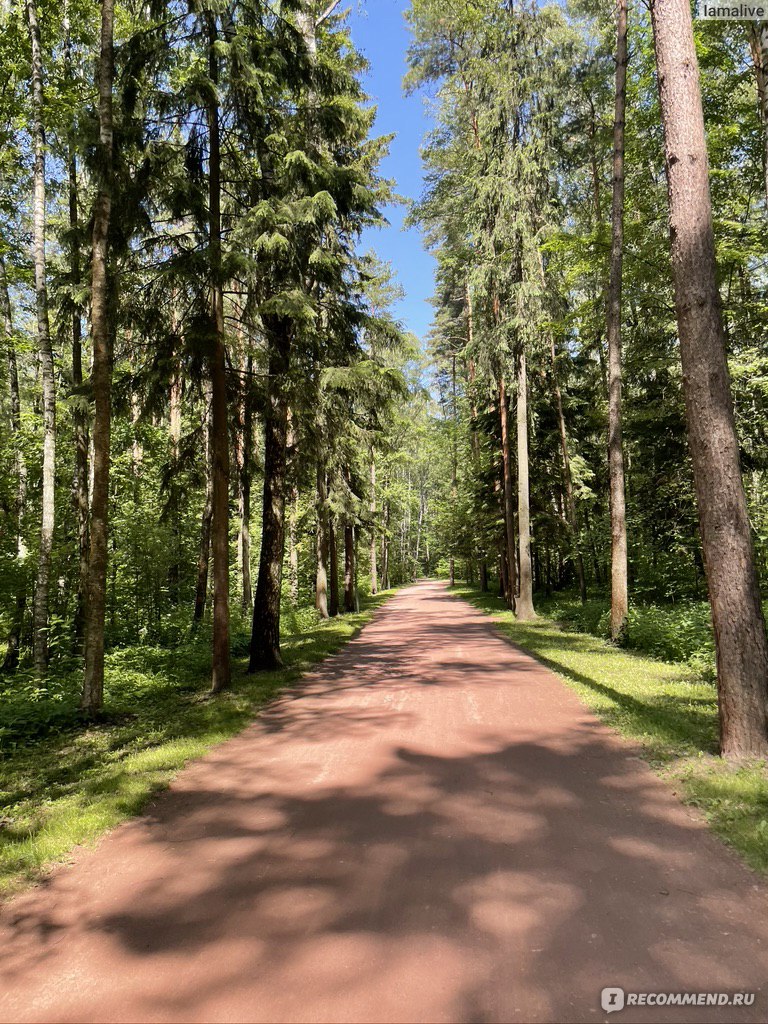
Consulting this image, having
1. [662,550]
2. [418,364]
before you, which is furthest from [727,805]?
[418,364]

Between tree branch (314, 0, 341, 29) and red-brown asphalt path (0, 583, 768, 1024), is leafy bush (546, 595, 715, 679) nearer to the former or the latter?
red-brown asphalt path (0, 583, 768, 1024)

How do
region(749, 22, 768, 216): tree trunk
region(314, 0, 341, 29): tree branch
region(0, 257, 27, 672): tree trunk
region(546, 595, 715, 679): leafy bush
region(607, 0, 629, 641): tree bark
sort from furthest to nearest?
1. region(314, 0, 341, 29): tree branch
2. region(607, 0, 629, 641): tree bark
3. region(0, 257, 27, 672): tree trunk
4. region(749, 22, 768, 216): tree trunk
5. region(546, 595, 715, 679): leafy bush

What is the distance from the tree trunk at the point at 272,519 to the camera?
10453mm

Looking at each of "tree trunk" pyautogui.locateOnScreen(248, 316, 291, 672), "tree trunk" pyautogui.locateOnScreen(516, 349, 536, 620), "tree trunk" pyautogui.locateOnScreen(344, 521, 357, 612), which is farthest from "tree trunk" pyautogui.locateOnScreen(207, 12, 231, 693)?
"tree trunk" pyautogui.locateOnScreen(344, 521, 357, 612)

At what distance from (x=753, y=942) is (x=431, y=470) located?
207 feet

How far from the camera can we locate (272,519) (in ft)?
35.5

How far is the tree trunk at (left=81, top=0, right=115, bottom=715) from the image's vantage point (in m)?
7.77

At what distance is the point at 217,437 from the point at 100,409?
6.11 feet

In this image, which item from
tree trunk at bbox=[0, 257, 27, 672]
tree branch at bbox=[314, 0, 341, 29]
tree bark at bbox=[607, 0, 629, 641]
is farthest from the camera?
tree branch at bbox=[314, 0, 341, 29]

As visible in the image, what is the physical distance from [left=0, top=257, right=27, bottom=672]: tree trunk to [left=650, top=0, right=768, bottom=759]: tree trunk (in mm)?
11855

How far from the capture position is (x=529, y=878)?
3.25m

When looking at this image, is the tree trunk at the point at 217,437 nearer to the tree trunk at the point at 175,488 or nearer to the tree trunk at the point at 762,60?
the tree trunk at the point at 175,488

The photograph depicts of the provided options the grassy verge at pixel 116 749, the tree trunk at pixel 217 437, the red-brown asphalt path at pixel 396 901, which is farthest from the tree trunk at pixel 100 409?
the red-brown asphalt path at pixel 396 901

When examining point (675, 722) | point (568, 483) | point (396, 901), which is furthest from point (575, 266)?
point (396, 901)
